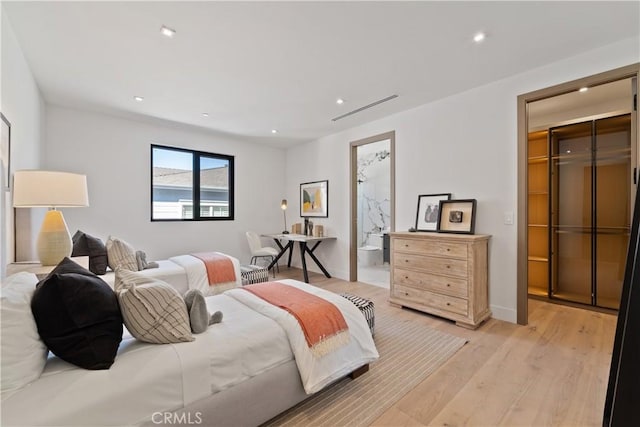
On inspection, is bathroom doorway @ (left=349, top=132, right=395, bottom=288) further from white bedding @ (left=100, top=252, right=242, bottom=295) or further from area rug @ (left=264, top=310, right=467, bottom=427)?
white bedding @ (left=100, top=252, right=242, bottom=295)

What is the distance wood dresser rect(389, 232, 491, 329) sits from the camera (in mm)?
2879

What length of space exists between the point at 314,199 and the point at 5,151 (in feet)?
13.5

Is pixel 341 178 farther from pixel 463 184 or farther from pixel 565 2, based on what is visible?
pixel 565 2

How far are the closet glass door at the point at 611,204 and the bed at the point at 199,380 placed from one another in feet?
11.2

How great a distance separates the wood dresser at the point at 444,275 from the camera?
2879mm

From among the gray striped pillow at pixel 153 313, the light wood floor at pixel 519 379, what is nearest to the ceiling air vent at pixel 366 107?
the light wood floor at pixel 519 379

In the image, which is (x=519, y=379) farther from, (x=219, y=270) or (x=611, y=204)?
(x=219, y=270)

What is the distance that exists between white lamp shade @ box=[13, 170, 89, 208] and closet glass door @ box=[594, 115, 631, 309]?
5538 mm

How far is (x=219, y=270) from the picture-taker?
3502 mm

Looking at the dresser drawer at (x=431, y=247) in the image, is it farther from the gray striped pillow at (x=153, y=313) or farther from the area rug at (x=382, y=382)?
the gray striped pillow at (x=153, y=313)

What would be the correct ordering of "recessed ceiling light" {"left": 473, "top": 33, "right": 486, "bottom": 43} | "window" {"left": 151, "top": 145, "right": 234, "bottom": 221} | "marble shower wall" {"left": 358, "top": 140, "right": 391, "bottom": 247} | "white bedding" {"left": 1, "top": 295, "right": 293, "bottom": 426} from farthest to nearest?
"marble shower wall" {"left": 358, "top": 140, "right": 391, "bottom": 247}, "window" {"left": 151, "top": 145, "right": 234, "bottom": 221}, "recessed ceiling light" {"left": 473, "top": 33, "right": 486, "bottom": 43}, "white bedding" {"left": 1, "top": 295, "right": 293, "bottom": 426}

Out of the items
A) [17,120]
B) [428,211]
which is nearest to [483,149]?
[428,211]

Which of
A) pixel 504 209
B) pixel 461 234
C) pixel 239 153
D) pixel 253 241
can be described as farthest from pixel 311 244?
pixel 504 209

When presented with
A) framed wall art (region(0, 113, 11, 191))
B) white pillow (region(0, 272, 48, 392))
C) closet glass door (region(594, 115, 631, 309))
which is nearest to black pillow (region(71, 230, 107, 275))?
framed wall art (region(0, 113, 11, 191))
